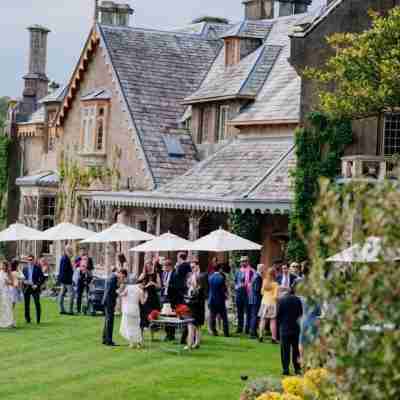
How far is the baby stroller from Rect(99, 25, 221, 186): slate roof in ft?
22.9

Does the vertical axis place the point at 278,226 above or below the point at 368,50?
below

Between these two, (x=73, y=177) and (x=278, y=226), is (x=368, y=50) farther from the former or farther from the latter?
(x=73, y=177)

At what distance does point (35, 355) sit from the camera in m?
22.2

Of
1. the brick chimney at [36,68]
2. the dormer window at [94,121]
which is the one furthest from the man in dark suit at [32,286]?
the brick chimney at [36,68]

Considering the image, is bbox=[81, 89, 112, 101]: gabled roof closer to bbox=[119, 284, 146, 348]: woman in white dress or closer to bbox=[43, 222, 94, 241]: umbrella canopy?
bbox=[43, 222, 94, 241]: umbrella canopy

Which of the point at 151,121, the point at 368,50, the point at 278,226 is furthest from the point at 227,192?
the point at 368,50

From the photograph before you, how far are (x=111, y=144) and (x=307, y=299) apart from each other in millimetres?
31431

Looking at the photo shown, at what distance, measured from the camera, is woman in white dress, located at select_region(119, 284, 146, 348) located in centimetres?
2289

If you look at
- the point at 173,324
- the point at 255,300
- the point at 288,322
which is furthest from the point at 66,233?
the point at 288,322

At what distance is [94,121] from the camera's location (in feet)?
132

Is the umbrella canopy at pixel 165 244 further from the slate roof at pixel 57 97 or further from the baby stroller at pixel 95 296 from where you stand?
the slate roof at pixel 57 97

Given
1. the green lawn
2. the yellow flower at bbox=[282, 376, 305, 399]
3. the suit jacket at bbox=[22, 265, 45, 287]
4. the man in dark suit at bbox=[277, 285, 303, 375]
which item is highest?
the suit jacket at bbox=[22, 265, 45, 287]

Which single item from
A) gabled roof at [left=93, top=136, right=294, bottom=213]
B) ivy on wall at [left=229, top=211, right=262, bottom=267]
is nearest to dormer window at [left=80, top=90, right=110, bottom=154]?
gabled roof at [left=93, top=136, right=294, bottom=213]

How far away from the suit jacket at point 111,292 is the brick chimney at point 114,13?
89.4 ft
